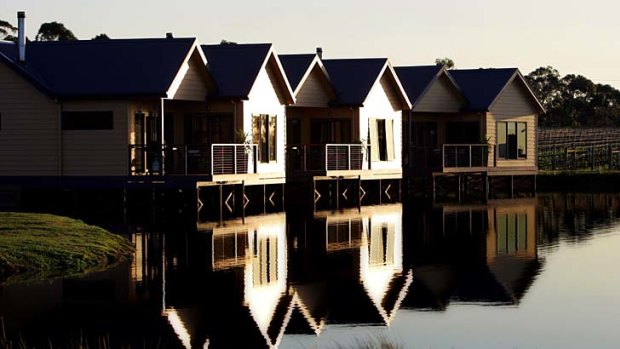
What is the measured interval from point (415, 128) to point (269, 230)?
86.5ft

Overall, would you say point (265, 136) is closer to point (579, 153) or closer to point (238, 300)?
point (238, 300)

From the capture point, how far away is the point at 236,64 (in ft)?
160

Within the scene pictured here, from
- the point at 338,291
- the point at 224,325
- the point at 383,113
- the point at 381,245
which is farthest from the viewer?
the point at 383,113

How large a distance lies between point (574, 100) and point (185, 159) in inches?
4350

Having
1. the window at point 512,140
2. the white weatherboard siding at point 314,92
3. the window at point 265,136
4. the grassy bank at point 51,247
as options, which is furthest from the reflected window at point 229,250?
the window at point 512,140

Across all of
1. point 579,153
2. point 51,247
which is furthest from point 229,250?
point 579,153

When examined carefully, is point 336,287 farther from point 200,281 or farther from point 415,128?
point 415,128

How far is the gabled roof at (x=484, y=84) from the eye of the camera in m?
63.6

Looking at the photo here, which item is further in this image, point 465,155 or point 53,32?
point 53,32

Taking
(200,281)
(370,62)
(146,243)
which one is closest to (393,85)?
(370,62)

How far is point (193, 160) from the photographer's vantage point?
44.4 metres

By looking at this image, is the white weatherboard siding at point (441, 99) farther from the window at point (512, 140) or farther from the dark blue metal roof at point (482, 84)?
the window at point (512, 140)

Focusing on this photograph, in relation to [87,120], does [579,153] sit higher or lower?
lower

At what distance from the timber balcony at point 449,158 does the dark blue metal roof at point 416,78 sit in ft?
7.86
